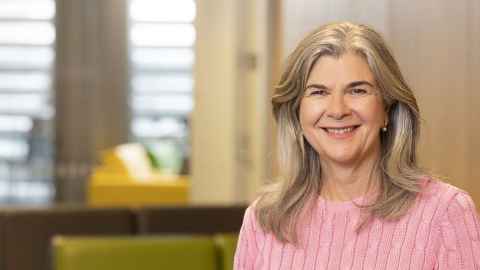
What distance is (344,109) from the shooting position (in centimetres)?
191

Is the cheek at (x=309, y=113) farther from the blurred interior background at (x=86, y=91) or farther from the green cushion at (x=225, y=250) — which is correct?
the blurred interior background at (x=86, y=91)

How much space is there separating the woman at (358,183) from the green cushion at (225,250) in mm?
2441

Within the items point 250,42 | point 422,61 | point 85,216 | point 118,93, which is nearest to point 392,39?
point 422,61

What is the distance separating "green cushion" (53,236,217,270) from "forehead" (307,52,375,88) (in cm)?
246

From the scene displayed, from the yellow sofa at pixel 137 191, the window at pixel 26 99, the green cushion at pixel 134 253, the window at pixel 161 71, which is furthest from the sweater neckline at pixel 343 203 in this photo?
the window at pixel 26 99

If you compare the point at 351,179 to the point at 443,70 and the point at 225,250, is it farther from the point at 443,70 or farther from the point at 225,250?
the point at 225,250

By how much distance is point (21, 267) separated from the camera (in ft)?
16.9

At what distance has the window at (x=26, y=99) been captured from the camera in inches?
424

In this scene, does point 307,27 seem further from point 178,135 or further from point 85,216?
point 178,135

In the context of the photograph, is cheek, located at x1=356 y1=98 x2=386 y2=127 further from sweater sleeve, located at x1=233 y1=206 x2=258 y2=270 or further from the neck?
sweater sleeve, located at x1=233 y1=206 x2=258 y2=270

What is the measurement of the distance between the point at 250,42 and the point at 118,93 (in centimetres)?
443

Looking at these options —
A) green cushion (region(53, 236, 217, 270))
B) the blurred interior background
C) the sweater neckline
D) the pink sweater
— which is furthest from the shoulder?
the blurred interior background

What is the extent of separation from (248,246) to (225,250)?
2443 mm

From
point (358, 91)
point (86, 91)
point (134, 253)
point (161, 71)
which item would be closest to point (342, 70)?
point (358, 91)
